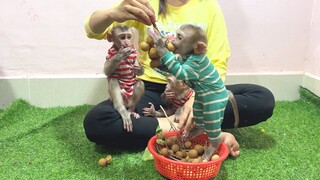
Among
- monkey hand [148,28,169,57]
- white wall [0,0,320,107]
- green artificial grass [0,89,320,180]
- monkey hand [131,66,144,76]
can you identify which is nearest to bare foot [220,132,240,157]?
green artificial grass [0,89,320,180]

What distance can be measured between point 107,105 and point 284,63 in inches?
43.4

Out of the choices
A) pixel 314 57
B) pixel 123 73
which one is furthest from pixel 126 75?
pixel 314 57

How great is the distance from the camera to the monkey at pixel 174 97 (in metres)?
1.28

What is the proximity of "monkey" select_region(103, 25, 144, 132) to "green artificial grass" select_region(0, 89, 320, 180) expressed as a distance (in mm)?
170

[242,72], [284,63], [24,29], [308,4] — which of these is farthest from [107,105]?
[308,4]

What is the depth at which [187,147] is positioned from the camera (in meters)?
1.07

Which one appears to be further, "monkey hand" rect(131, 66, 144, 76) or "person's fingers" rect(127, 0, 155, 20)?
"monkey hand" rect(131, 66, 144, 76)

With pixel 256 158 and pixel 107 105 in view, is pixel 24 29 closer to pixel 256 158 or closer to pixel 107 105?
pixel 107 105

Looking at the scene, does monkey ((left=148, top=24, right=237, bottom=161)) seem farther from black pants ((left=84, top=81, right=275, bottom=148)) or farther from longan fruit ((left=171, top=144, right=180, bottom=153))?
black pants ((left=84, top=81, right=275, bottom=148))

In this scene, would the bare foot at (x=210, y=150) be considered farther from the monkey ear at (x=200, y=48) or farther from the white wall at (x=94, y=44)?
the white wall at (x=94, y=44)

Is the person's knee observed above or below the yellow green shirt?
below

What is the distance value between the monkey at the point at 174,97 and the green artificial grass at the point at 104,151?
0.55 ft

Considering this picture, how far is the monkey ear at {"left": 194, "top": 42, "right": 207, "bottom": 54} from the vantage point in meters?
0.84

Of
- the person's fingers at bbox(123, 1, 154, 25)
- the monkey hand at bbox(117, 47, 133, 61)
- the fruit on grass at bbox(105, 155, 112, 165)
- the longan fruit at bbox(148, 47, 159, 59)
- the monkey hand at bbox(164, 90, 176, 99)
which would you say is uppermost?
the person's fingers at bbox(123, 1, 154, 25)
